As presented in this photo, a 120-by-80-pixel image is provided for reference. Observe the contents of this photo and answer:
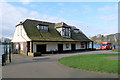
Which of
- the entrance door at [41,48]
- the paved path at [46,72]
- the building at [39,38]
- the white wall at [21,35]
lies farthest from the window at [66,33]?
the paved path at [46,72]

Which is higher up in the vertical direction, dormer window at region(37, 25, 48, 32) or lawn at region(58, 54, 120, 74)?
dormer window at region(37, 25, 48, 32)

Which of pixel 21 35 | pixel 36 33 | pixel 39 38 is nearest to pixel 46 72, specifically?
pixel 39 38

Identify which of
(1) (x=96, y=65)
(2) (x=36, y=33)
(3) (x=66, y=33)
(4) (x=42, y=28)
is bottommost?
(1) (x=96, y=65)

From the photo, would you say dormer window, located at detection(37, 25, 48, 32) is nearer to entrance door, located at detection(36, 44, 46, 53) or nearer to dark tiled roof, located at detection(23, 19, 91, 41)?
dark tiled roof, located at detection(23, 19, 91, 41)

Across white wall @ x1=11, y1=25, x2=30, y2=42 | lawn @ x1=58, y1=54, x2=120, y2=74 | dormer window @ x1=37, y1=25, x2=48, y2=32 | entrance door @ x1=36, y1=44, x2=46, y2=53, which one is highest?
dormer window @ x1=37, y1=25, x2=48, y2=32

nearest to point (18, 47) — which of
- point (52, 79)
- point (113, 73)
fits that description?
point (52, 79)

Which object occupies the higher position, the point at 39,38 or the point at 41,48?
the point at 39,38

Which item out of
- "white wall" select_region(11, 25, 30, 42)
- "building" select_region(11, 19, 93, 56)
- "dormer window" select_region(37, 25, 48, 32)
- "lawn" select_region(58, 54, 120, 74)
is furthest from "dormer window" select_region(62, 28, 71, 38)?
"lawn" select_region(58, 54, 120, 74)

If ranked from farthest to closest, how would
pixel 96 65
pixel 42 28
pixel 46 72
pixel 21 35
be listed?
pixel 42 28 < pixel 21 35 < pixel 96 65 < pixel 46 72

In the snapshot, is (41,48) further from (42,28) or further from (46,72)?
(46,72)

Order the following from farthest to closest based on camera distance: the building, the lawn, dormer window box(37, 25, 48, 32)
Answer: dormer window box(37, 25, 48, 32), the building, the lawn

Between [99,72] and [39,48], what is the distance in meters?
14.9

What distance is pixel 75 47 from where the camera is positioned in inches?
1075

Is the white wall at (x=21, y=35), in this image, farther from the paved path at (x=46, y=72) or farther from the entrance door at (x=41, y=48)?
the paved path at (x=46, y=72)
